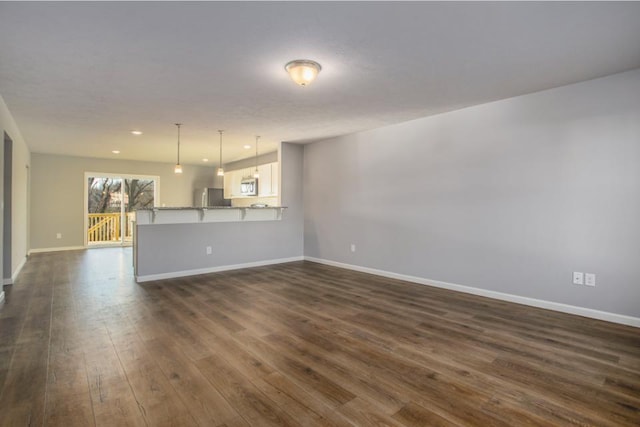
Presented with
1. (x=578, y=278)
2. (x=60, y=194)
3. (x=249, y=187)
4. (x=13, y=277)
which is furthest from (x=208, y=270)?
(x=60, y=194)

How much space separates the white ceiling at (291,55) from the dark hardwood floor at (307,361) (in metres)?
2.38

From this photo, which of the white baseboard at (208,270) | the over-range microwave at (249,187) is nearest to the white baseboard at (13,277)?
the white baseboard at (208,270)

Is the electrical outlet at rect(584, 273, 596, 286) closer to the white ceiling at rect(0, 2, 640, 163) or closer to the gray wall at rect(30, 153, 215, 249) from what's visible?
the white ceiling at rect(0, 2, 640, 163)

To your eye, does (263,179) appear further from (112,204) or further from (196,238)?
(112,204)

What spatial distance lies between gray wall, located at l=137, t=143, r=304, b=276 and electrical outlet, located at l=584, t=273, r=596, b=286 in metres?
4.62

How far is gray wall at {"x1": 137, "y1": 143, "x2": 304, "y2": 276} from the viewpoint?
495 cm

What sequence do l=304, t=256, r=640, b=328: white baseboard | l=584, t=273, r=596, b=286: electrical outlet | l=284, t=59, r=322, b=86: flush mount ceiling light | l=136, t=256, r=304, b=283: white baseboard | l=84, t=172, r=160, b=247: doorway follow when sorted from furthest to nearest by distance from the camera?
l=84, t=172, r=160, b=247: doorway < l=136, t=256, r=304, b=283: white baseboard < l=584, t=273, r=596, b=286: electrical outlet < l=304, t=256, r=640, b=328: white baseboard < l=284, t=59, r=322, b=86: flush mount ceiling light

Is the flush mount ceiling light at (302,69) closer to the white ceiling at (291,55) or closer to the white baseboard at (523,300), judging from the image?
the white ceiling at (291,55)

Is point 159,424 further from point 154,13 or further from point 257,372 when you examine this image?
point 154,13

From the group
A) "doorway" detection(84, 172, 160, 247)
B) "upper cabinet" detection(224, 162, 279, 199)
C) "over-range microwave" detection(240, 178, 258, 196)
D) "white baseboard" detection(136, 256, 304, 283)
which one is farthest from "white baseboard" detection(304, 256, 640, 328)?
"doorway" detection(84, 172, 160, 247)

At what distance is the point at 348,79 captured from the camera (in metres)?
3.21

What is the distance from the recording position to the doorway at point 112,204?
852cm

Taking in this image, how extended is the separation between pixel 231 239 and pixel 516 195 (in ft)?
14.4

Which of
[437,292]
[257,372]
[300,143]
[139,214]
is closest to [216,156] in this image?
[300,143]
